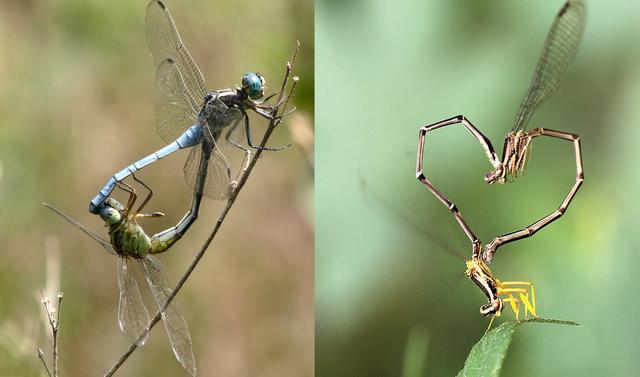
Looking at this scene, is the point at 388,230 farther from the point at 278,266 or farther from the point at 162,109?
the point at 162,109

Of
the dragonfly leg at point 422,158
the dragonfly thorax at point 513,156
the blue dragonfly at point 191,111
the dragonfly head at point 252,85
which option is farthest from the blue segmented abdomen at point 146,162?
the dragonfly thorax at point 513,156

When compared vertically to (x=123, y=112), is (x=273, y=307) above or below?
below

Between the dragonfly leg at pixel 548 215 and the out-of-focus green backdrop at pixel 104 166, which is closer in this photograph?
the dragonfly leg at pixel 548 215

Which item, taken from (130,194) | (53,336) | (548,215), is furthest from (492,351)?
(53,336)

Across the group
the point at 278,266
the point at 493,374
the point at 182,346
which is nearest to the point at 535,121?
the point at 493,374

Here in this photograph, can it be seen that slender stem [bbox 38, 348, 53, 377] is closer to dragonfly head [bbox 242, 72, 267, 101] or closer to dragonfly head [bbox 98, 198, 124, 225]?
dragonfly head [bbox 98, 198, 124, 225]

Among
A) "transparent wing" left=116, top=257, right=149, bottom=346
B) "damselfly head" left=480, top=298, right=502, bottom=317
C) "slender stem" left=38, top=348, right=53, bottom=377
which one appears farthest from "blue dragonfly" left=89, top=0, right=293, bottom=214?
"damselfly head" left=480, top=298, right=502, bottom=317

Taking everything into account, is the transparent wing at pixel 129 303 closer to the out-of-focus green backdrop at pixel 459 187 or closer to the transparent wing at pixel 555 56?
the out-of-focus green backdrop at pixel 459 187
